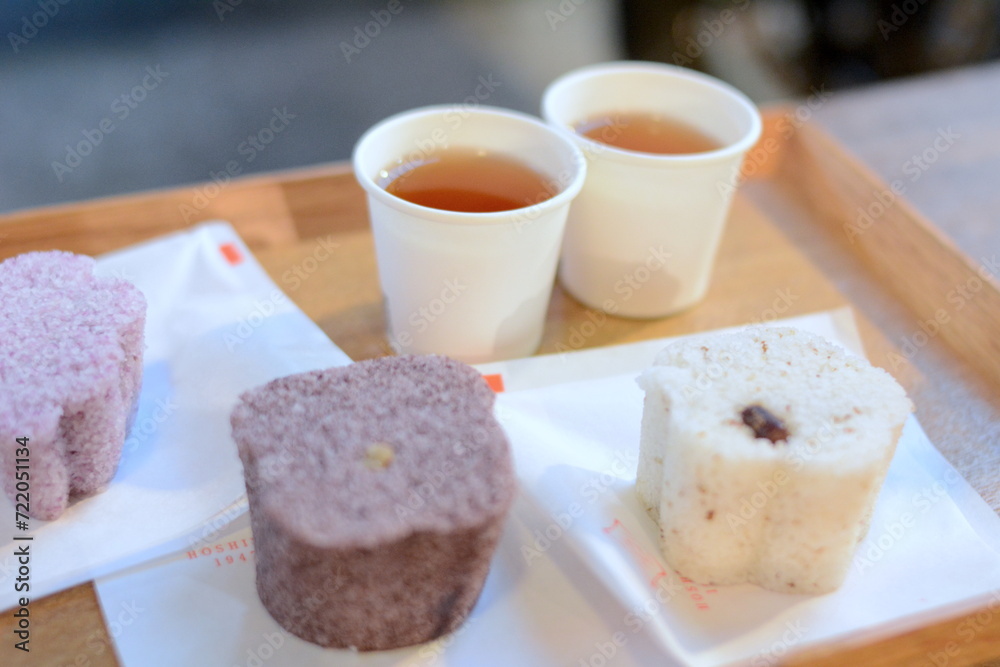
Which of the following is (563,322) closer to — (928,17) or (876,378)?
(876,378)

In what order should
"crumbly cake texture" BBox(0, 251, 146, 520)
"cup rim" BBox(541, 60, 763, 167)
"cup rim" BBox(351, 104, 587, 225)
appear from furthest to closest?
"cup rim" BBox(541, 60, 763, 167), "cup rim" BBox(351, 104, 587, 225), "crumbly cake texture" BBox(0, 251, 146, 520)

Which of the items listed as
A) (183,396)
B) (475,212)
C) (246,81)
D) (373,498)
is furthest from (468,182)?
(246,81)

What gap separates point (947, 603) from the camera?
909 millimetres

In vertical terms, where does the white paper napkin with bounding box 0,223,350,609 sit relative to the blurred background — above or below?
above

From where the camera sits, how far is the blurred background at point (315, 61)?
2.62 meters

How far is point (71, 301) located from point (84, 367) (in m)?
0.13

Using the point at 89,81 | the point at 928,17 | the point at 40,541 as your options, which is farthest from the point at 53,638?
the point at 928,17

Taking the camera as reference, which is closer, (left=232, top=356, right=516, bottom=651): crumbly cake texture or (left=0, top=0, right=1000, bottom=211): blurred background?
(left=232, top=356, right=516, bottom=651): crumbly cake texture

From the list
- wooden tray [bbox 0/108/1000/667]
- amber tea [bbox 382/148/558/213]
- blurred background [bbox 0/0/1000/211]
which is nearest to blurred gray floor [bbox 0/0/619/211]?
blurred background [bbox 0/0/1000/211]

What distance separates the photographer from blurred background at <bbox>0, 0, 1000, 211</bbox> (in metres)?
2.62

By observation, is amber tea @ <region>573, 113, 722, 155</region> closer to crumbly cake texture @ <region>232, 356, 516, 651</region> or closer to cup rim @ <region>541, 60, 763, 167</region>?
cup rim @ <region>541, 60, 763, 167</region>

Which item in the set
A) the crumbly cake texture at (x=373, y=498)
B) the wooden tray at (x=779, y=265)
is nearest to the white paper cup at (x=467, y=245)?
the wooden tray at (x=779, y=265)

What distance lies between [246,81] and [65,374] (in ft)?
7.17

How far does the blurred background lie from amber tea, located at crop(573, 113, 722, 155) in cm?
136
